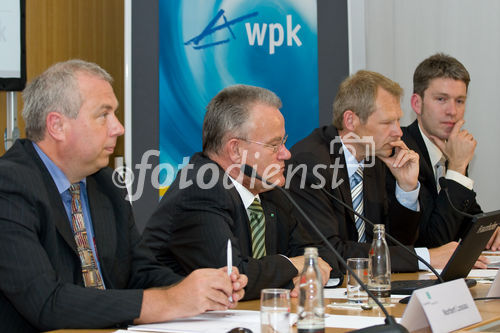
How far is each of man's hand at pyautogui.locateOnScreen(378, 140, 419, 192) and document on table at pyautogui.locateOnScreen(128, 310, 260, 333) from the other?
1865 mm

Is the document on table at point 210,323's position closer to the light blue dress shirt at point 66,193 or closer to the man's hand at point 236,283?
the man's hand at point 236,283

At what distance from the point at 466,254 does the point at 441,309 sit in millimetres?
686

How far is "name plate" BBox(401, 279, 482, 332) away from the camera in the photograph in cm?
162

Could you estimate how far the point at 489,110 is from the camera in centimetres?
489

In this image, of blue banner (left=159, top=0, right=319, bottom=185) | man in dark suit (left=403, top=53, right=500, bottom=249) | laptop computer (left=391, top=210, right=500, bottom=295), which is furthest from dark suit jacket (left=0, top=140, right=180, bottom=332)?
man in dark suit (left=403, top=53, right=500, bottom=249)

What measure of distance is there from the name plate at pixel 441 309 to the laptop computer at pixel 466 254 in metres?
0.44

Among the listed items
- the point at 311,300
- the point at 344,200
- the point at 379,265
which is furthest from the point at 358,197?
the point at 311,300

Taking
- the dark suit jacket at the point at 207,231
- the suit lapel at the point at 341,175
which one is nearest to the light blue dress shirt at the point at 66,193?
the dark suit jacket at the point at 207,231

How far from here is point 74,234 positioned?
2.09m

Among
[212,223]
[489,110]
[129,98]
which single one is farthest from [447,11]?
[212,223]

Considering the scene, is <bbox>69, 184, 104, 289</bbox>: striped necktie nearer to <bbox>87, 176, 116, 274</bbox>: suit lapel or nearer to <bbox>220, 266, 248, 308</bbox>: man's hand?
Result: <bbox>87, 176, 116, 274</bbox>: suit lapel

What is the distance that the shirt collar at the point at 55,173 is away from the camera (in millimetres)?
2111

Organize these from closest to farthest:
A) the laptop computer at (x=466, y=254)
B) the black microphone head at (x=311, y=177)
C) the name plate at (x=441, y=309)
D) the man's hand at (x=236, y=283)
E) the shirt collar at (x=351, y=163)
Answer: the name plate at (x=441, y=309), the man's hand at (x=236, y=283), the laptop computer at (x=466, y=254), the black microphone head at (x=311, y=177), the shirt collar at (x=351, y=163)

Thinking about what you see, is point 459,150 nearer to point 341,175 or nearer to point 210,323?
point 341,175
